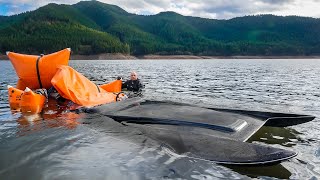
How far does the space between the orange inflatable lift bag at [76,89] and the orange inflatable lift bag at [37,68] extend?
88 centimetres

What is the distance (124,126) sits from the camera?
864 centimetres

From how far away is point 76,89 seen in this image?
12.3 m

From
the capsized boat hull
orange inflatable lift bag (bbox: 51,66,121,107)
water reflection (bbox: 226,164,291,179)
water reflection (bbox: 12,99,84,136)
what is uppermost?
orange inflatable lift bag (bbox: 51,66,121,107)

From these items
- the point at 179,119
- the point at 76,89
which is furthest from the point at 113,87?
the point at 179,119

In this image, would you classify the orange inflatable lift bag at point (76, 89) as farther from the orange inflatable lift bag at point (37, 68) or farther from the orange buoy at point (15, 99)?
Result: the orange buoy at point (15, 99)

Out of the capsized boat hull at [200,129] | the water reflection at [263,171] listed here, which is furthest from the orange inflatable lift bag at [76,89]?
the water reflection at [263,171]

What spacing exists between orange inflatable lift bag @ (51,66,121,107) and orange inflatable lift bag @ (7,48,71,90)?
876 millimetres

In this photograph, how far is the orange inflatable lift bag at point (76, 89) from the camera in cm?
1180

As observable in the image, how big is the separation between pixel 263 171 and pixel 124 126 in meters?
3.76

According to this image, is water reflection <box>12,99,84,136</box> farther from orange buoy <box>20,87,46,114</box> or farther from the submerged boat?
the submerged boat

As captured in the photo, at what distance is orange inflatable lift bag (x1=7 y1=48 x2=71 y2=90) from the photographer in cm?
1321

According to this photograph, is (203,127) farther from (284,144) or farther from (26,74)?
(26,74)

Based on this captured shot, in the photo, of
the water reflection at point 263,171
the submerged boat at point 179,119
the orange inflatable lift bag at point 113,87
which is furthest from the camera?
the orange inflatable lift bag at point 113,87

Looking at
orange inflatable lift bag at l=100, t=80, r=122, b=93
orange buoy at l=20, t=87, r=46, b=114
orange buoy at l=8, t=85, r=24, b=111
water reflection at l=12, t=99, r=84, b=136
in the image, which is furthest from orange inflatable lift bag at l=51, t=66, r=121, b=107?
orange inflatable lift bag at l=100, t=80, r=122, b=93
